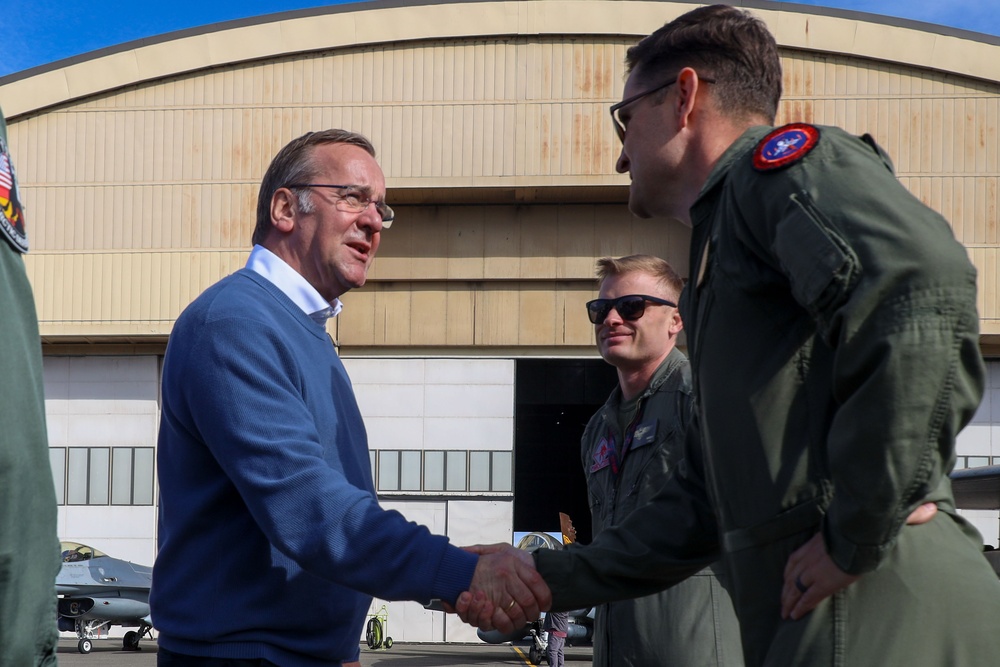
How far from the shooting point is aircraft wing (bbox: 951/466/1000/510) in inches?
655

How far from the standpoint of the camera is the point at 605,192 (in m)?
24.6

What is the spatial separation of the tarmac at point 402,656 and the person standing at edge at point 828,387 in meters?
17.6

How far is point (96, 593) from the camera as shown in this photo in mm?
21594

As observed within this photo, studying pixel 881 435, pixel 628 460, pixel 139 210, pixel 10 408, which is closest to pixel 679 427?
pixel 628 460

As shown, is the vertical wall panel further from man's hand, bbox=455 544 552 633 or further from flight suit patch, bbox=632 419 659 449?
man's hand, bbox=455 544 552 633

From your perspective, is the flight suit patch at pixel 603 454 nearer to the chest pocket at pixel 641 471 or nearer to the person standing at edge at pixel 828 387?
the chest pocket at pixel 641 471

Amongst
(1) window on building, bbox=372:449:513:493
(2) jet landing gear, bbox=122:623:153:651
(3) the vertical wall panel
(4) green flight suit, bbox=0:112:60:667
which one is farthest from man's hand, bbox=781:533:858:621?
(1) window on building, bbox=372:449:513:493

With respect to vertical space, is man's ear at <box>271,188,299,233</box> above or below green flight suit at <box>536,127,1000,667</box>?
above

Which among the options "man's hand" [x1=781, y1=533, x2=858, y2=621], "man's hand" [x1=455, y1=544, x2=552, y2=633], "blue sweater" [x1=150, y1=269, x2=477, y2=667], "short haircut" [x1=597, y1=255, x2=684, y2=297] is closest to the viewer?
"man's hand" [x1=781, y1=533, x2=858, y2=621]

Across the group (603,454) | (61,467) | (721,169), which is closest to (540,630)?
(61,467)

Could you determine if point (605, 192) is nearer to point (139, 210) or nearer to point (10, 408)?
point (139, 210)

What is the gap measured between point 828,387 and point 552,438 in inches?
1358

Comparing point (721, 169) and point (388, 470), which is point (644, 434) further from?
point (388, 470)

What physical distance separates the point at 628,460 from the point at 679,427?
0.24 meters
